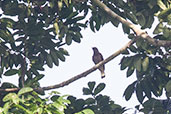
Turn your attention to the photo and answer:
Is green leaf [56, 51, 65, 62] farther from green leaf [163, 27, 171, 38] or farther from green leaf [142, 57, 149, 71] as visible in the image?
green leaf [163, 27, 171, 38]

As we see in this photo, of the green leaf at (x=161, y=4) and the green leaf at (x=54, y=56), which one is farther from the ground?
the green leaf at (x=54, y=56)

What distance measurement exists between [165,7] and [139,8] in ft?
1.43

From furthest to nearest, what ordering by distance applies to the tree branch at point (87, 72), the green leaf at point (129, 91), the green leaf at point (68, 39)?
the green leaf at point (68, 39)
the green leaf at point (129, 91)
the tree branch at point (87, 72)

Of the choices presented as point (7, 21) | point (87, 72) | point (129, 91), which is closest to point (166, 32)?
point (87, 72)

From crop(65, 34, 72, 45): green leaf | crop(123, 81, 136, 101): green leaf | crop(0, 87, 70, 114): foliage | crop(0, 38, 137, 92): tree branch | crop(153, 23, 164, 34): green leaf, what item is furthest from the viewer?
crop(65, 34, 72, 45): green leaf

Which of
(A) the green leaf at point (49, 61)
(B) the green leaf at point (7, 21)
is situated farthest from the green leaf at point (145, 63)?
(B) the green leaf at point (7, 21)

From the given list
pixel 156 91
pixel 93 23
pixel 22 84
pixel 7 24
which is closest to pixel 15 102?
pixel 22 84

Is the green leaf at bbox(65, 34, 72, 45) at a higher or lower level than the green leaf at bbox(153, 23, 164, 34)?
higher

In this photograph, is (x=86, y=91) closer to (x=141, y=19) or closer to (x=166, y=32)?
(x=141, y=19)

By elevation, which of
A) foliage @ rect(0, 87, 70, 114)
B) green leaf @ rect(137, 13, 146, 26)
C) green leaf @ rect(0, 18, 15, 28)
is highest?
green leaf @ rect(0, 18, 15, 28)

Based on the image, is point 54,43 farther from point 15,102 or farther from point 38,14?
point 15,102

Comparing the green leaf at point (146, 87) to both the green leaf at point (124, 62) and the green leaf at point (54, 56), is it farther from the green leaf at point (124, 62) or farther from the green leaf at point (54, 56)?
the green leaf at point (54, 56)

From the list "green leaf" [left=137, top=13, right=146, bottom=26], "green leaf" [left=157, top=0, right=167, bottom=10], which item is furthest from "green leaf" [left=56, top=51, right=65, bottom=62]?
"green leaf" [left=157, top=0, right=167, bottom=10]

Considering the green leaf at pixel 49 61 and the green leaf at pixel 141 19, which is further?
the green leaf at pixel 49 61
